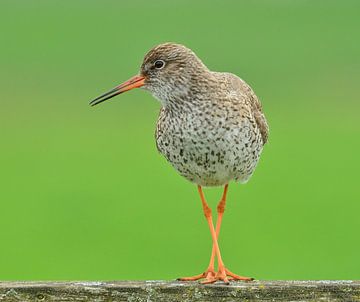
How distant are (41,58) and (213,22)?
7723 mm

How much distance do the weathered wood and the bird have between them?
180 cm

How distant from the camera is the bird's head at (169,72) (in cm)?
713

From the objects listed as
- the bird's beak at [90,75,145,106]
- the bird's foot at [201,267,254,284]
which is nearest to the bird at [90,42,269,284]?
the bird's beak at [90,75,145,106]

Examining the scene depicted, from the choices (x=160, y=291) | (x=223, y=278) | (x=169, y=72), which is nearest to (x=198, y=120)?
(x=169, y=72)

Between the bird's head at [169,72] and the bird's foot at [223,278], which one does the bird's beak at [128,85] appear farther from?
the bird's foot at [223,278]

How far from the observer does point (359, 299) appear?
479cm

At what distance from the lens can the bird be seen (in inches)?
272

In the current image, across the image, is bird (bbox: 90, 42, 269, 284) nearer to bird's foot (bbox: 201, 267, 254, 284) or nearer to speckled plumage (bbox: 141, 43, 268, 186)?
speckled plumage (bbox: 141, 43, 268, 186)

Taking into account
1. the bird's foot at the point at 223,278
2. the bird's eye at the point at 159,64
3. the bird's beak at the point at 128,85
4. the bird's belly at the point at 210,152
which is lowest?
the bird's foot at the point at 223,278

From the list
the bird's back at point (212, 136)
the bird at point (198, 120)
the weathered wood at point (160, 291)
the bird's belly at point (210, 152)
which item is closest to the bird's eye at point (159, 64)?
the bird at point (198, 120)

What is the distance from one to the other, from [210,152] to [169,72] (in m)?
0.68

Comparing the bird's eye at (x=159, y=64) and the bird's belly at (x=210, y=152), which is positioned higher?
the bird's eye at (x=159, y=64)

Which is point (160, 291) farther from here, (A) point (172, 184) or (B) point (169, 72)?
(A) point (172, 184)

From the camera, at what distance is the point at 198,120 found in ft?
22.7
